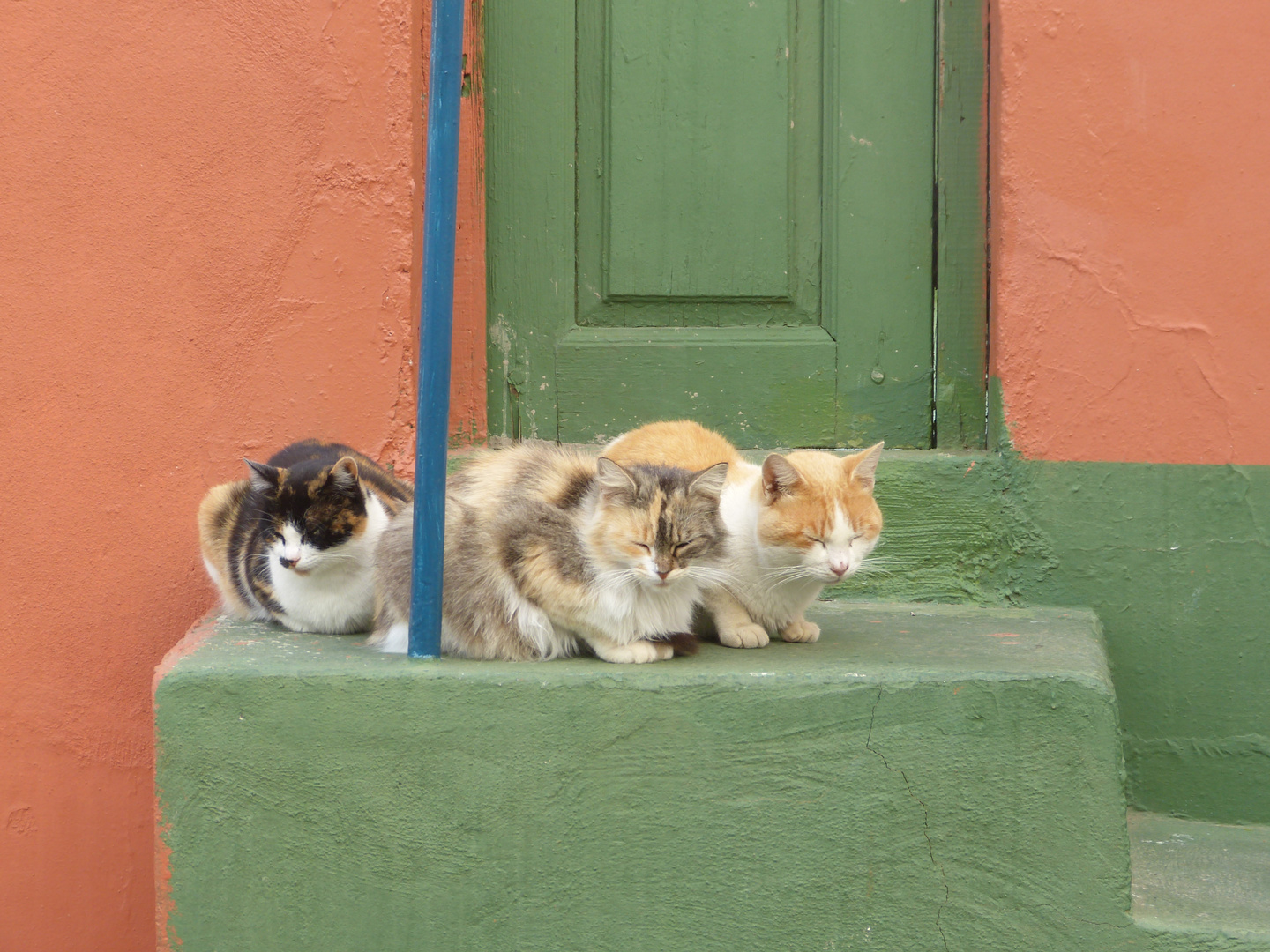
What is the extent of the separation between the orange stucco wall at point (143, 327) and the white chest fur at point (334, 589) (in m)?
0.51

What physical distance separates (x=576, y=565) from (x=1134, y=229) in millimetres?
1767

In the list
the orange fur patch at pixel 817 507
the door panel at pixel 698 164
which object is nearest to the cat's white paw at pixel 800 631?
the orange fur patch at pixel 817 507

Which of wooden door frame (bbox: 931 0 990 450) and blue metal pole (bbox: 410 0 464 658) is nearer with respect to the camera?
blue metal pole (bbox: 410 0 464 658)

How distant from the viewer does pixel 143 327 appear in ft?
10.3

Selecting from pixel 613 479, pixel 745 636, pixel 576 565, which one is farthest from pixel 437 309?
pixel 745 636

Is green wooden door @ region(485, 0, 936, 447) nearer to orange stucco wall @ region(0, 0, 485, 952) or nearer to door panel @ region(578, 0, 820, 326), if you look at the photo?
door panel @ region(578, 0, 820, 326)

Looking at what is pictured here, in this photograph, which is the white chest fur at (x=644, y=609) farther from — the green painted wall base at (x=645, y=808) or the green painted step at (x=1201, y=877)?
the green painted step at (x=1201, y=877)

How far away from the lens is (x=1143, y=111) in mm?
3012

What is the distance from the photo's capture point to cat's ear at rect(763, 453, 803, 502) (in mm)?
2512

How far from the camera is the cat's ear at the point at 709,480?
241cm

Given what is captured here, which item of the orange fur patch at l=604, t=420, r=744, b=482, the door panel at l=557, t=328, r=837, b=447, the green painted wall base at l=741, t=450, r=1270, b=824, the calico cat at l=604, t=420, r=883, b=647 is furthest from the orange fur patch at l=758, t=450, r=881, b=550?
the door panel at l=557, t=328, r=837, b=447

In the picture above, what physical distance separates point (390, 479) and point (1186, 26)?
93.4 inches

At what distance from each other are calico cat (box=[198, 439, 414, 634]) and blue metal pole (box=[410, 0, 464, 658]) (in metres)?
0.37

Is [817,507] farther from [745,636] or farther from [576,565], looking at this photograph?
[576,565]
